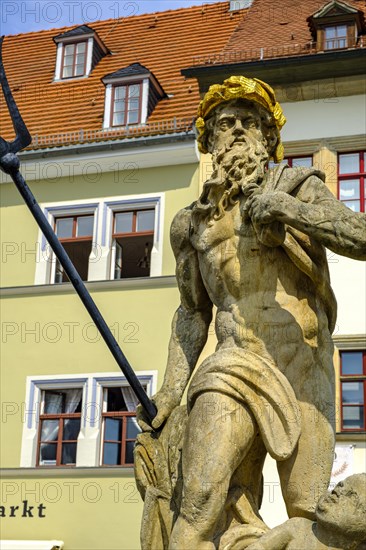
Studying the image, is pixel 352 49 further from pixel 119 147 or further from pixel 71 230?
pixel 71 230

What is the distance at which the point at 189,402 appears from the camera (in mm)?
4316

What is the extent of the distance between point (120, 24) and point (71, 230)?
747 cm

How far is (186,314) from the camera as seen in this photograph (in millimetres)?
4875

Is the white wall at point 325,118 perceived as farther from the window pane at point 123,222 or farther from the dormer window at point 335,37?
the window pane at point 123,222

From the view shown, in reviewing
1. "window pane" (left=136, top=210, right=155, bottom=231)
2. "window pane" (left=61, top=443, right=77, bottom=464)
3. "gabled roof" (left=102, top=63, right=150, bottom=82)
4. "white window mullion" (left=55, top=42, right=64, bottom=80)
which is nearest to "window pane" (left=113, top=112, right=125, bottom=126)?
"gabled roof" (left=102, top=63, right=150, bottom=82)

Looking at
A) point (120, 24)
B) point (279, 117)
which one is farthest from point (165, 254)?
point (279, 117)

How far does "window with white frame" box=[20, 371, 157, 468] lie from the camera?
18625 mm

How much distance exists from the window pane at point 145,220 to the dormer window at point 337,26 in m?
4.32

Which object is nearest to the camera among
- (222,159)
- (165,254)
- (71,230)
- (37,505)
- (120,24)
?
(222,159)

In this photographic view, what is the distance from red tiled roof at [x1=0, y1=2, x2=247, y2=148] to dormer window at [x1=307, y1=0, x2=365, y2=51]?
2790 mm

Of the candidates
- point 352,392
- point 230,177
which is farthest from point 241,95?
point 352,392

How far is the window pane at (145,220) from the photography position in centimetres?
2033

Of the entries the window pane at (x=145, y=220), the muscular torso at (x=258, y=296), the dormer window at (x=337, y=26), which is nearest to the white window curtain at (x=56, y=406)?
the window pane at (x=145, y=220)

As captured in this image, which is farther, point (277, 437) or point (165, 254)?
point (165, 254)
